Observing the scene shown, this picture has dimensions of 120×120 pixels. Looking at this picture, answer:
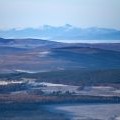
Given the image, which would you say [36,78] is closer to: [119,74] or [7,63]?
[119,74]

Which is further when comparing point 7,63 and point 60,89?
point 7,63

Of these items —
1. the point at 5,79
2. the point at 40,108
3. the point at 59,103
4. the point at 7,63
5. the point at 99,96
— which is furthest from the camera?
the point at 7,63

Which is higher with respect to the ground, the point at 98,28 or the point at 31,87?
the point at 98,28

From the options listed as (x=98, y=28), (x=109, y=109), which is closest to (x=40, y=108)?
(x=109, y=109)

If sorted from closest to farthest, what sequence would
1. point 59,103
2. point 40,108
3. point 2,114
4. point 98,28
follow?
point 2,114
point 40,108
point 59,103
point 98,28

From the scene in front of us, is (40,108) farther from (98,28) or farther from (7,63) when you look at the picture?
(98,28)

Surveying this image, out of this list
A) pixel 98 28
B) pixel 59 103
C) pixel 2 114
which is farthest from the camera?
pixel 98 28

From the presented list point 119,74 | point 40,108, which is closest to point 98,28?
point 119,74

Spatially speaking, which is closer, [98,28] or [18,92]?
[18,92]

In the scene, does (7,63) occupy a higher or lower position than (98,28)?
lower
